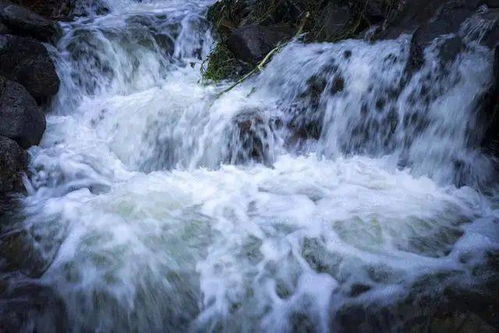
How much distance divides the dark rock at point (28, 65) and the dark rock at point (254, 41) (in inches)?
102

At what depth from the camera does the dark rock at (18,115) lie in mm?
5195

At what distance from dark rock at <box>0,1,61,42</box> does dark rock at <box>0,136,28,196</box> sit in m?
2.51

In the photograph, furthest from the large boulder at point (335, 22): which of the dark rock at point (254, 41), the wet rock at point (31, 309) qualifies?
the wet rock at point (31, 309)

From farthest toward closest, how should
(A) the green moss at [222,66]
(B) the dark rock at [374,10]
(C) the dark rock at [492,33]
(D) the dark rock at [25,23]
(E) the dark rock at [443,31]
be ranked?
(A) the green moss at [222,66] → (D) the dark rock at [25,23] → (B) the dark rock at [374,10] → (E) the dark rock at [443,31] → (C) the dark rock at [492,33]

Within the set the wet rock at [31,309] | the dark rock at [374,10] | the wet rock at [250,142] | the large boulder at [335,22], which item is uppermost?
the dark rock at [374,10]

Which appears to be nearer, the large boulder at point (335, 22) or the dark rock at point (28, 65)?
the dark rock at point (28, 65)

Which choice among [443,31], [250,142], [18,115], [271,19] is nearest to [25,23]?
[18,115]

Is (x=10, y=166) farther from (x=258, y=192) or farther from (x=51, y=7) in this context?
(x=51, y=7)

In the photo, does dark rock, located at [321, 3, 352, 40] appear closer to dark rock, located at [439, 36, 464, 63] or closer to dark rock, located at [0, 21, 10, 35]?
dark rock, located at [439, 36, 464, 63]

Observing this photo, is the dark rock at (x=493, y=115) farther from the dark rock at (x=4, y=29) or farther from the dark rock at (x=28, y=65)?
the dark rock at (x=4, y=29)

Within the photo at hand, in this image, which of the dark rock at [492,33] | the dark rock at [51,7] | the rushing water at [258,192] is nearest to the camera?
the rushing water at [258,192]

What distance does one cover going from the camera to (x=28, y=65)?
5.90 metres

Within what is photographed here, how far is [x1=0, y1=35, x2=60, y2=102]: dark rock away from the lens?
5812 mm

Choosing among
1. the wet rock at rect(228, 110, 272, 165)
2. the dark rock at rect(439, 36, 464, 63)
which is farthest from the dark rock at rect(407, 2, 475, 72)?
the wet rock at rect(228, 110, 272, 165)
